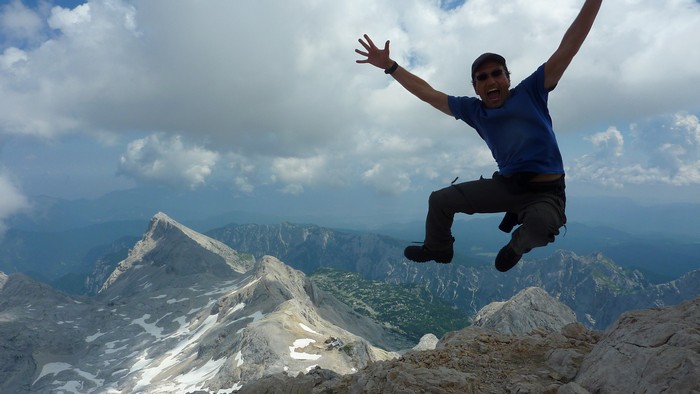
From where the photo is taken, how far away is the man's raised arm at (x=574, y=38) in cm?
574

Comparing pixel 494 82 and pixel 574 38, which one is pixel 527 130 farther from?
pixel 574 38

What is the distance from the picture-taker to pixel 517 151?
258 inches

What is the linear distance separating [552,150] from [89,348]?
20842cm

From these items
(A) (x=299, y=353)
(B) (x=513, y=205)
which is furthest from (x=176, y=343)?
(B) (x=513, y=205)

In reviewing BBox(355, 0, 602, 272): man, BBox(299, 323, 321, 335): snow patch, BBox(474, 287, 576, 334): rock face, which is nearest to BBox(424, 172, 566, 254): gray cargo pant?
BBox(355, 0, 602, 272): man

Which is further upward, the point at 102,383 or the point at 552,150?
the point at 552,150

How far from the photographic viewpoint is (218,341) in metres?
114

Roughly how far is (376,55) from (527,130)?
3.97 m

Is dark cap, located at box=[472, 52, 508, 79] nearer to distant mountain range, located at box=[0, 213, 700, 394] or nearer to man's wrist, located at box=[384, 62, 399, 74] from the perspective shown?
man's wrist, located at box=[384, 62, 399, 74]

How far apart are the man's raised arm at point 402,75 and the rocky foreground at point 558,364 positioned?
5.96 m

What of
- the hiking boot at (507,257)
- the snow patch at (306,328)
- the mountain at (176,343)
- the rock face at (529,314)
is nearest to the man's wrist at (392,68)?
the hiking boot at (507,257)

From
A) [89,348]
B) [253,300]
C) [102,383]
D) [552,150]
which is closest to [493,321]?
[552,150]

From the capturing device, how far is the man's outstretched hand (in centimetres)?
845

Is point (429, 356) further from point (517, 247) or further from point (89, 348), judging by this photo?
point (89, 348)
